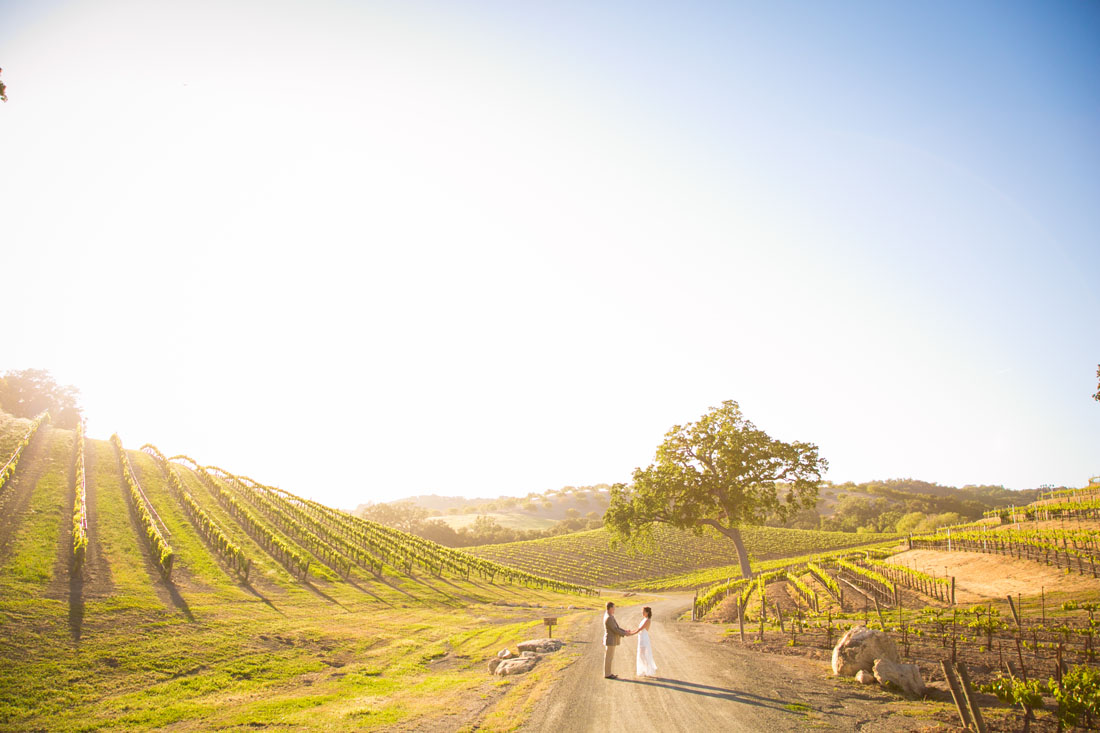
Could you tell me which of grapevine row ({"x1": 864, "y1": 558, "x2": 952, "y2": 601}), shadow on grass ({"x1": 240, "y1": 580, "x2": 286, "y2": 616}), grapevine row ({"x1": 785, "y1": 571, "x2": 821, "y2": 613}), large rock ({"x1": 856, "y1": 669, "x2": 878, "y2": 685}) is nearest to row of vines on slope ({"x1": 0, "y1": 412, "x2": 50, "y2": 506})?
shadow on grass ({"x1": 240, "y1": 580, "x2": 286, "y2": 616})

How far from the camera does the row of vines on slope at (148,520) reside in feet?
109

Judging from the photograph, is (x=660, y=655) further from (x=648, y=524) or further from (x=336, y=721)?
(x=648, y=524)

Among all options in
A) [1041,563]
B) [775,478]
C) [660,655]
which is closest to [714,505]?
[775,478]

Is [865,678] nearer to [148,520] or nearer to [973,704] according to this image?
[973,704]

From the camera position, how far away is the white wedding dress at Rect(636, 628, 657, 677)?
49.9ft

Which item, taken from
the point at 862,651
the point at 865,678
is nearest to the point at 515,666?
the point at 865,678

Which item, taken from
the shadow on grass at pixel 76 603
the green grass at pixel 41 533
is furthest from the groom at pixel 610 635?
the green grass at pixel 41 533

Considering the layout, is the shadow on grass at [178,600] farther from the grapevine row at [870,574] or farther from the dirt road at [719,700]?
the grapevine row at [870,574]

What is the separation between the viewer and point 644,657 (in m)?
15.4

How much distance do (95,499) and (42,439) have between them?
3697 centimetres

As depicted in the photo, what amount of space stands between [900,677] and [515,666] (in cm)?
1237

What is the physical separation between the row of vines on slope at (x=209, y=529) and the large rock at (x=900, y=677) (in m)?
41.7

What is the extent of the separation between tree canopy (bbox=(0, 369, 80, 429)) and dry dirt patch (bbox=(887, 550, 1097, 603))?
7096 inches

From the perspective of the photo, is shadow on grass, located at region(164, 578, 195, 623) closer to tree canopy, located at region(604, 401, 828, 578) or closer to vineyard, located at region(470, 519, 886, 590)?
tree canopy, located at region(604, 401, 828, 578)
